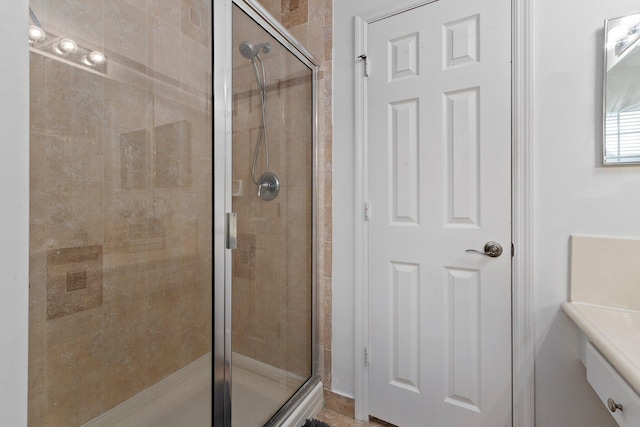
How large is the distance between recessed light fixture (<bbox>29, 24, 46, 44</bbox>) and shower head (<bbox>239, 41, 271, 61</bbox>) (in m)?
0.60

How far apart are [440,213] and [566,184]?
0.48 meters

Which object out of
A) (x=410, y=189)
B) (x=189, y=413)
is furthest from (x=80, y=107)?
(x=410, y=189)

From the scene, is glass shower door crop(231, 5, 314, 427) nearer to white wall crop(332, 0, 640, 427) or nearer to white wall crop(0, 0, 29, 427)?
white wall crop(0, 0, 29, 427)

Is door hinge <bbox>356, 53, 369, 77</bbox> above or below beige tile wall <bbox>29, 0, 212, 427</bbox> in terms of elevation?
above

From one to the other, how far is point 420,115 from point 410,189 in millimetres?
362

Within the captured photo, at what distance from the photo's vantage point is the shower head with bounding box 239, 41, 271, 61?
3.84 feet

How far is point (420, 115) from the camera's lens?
1.44 m

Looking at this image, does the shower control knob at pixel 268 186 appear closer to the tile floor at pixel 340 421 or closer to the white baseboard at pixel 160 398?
the white baseboard at pixel 160 398

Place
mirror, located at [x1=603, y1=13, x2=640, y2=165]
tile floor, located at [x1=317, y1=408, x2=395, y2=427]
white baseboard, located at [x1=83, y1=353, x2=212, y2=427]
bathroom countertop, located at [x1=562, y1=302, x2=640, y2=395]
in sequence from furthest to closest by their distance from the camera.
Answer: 1. tile floor, located at [x1=317, y1=408, x2=395, y2=427]
2. mirror, located at [x1=603, y1=13, x2=640, y2=165]
3. white baseboard, located at [x1=83, y1=353, x2=212, y2=427]
4. bathroom countertop, located at [x1=562, y1=302, x2=640, y2=395]

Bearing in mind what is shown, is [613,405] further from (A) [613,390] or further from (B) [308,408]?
(B) [308,408]

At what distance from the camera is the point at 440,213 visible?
4.60 ft

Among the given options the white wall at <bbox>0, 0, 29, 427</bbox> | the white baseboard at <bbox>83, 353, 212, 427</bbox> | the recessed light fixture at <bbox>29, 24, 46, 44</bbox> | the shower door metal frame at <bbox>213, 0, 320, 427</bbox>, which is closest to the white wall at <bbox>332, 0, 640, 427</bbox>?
the shower door metal frame at <bbox>213, 0, 320, 427</bbox>

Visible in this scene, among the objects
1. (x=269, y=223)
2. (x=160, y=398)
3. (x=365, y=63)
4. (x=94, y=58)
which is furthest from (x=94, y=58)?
(x=365, y=63)

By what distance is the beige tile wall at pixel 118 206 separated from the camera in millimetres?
795
